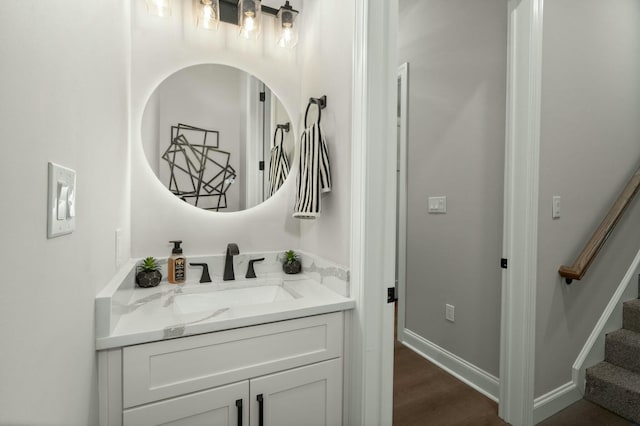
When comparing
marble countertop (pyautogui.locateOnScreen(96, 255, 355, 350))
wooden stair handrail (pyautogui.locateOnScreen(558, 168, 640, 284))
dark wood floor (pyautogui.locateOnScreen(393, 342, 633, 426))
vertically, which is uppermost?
wooden stair handrail (pyautogui.locateOnScreen(558, 168, 640, 284))

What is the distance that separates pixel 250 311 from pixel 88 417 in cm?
47

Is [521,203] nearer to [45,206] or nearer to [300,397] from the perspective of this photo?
[300,397]

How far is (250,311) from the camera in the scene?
1.07 metres

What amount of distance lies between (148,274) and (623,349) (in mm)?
2680

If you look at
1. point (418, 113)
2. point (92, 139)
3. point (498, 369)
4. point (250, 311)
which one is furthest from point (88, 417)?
point (418, 113)

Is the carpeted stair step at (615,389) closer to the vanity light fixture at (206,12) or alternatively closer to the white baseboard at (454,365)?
the white baseboard at (454,365)

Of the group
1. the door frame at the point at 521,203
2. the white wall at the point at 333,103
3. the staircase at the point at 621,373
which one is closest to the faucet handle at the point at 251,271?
the white wall at the point at 333,103

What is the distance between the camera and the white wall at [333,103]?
1.30 meters

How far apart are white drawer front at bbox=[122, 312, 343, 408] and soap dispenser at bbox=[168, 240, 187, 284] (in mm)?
560

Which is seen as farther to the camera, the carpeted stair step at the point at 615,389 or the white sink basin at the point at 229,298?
the carpeted stair step at the point at 615,389

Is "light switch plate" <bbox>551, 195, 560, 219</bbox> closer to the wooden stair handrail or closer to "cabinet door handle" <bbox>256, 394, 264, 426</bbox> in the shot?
the wooden stair handrail

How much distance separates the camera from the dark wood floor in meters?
1.69

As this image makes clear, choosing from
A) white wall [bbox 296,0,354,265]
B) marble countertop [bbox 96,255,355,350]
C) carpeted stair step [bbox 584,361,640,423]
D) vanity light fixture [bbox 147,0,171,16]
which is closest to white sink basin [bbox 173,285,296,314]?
marble countertop [bbox 96,255,355,350]

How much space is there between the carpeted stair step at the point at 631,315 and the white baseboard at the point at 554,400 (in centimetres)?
64
